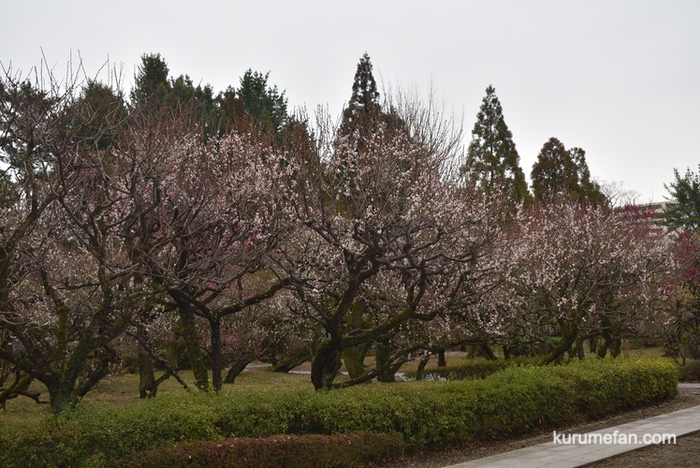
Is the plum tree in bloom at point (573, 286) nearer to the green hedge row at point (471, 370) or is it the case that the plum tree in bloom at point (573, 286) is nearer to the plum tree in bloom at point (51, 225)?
the green hedge row at point (471, 370)

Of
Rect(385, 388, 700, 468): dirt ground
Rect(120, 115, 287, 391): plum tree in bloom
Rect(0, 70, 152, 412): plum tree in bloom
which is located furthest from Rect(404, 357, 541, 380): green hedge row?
Rect(0, 70, 152, 412): plum tree in bloom

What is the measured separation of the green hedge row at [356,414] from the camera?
7297 millimetres

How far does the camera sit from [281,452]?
8242mm

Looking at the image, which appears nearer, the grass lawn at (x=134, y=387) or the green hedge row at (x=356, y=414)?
the green hedge row at (x=356, y=414)

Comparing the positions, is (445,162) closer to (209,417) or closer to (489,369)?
(209,417)

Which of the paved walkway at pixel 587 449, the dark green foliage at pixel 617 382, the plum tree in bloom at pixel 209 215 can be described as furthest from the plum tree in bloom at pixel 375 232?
the dark green foliage at pixel 617 382

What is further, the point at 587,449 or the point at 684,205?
the point at 684,205

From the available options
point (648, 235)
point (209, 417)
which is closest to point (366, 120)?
point (209, 417)

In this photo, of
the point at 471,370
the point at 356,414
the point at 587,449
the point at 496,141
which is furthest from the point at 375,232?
the point at 496,141

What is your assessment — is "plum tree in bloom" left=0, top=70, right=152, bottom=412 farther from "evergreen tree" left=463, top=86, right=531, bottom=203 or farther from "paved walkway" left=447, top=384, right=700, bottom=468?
"evergreen tree" left=463, top=86, right=531, bottom=203

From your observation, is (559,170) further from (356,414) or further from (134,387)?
(356,414)

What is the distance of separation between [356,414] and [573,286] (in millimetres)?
9536

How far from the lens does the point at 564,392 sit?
1269 centimetres

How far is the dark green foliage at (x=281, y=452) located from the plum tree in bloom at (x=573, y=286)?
753 cm
